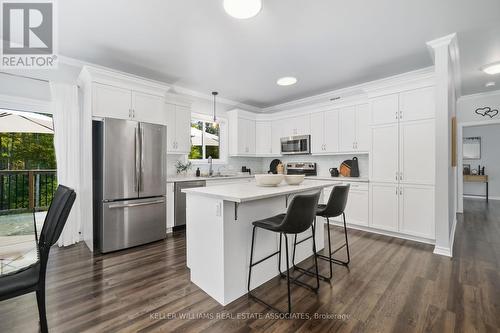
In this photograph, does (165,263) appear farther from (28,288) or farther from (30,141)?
(30,141)

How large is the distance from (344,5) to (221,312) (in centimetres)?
302

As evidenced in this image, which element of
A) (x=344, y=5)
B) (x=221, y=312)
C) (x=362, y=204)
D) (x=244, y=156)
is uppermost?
(x=344, y=5)

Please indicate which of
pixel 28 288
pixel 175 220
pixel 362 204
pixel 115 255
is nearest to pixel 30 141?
pixel 115 255

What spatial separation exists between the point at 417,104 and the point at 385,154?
2.82 ft

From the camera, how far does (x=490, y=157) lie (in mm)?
7203

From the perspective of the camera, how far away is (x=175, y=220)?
13.2ft

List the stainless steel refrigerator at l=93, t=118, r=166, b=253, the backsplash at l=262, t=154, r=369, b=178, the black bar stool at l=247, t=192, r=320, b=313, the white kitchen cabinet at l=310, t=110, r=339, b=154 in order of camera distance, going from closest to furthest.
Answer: the black bar stool at l=247, t=192, r=320, b=313, the stainless steel refrigerator at l=93, t=118, r=166, b=253, the backsplash at l=262, t=154, r=369, b=178, the white kitchen cabinet at l=310, t=110, r=339, b=154

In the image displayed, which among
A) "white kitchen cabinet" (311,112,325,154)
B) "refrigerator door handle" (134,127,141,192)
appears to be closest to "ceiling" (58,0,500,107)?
"white kitchen cabinet" (311,112,325,154)

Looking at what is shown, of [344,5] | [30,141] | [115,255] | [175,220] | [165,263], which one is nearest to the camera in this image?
[344,5]

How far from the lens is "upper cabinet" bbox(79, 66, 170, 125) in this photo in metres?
3.12

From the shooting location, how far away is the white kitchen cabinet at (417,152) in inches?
131

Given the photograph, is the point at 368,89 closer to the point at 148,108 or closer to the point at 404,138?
the point at 404,138

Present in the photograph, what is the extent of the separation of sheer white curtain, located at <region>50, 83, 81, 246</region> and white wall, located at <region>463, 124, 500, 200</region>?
10.5 meters

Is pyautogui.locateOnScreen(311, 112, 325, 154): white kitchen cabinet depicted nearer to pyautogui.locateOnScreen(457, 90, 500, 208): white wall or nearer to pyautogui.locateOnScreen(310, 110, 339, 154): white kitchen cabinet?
pyautogui.locateOnScreen(310, 110, 339, 154): white kitchen cabinet
